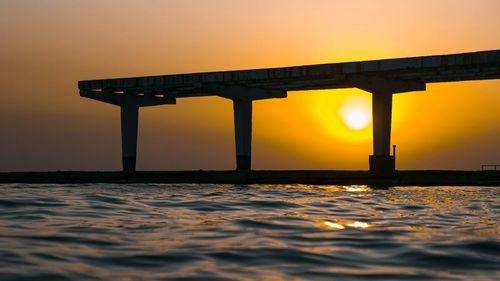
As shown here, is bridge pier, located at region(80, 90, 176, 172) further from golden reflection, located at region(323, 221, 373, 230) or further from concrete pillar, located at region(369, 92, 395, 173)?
golden reflection, located at region(323, 221, 373, 230)

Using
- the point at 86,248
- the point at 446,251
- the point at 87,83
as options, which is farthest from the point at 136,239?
the point at 87,83

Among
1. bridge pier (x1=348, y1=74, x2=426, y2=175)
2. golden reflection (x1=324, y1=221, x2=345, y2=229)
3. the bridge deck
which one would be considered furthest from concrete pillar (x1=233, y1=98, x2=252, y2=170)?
golden reflection (x1=324, y1=221, x2=345, y2=229)

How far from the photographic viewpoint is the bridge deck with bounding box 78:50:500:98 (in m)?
42.8

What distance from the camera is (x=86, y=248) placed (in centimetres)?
813

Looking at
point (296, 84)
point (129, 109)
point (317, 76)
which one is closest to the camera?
point (317, 76)

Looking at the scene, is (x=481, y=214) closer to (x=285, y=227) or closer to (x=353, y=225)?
(x=353, y=225)

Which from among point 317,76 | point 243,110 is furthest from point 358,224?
point 243,110

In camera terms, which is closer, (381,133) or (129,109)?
(381,133)

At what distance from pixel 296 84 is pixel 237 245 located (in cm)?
4392

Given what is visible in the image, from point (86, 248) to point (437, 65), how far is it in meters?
38.2

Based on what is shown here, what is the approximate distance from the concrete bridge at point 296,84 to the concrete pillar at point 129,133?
3.9 inches

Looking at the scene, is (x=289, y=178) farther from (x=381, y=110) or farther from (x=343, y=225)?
(x=343, y=225)

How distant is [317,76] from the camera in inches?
1896

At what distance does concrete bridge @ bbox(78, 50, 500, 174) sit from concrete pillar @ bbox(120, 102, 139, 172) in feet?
0.33
